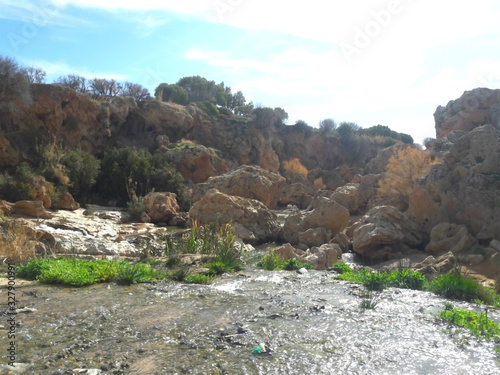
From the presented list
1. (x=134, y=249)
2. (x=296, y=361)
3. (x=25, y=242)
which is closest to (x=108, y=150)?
(x=134, y=249)

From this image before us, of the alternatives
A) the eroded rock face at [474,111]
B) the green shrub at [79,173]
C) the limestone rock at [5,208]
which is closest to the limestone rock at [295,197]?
the eroded rock face at [474,111]

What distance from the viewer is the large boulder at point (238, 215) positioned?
18938 millimetres

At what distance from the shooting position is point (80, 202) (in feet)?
87.6

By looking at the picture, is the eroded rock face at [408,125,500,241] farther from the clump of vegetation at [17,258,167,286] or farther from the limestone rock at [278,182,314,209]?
the limestone rock at [278,182,314,209]

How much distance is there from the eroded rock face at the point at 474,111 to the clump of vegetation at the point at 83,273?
29.6 meters

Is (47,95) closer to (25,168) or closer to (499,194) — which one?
(25,168)

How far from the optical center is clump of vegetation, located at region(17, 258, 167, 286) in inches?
316

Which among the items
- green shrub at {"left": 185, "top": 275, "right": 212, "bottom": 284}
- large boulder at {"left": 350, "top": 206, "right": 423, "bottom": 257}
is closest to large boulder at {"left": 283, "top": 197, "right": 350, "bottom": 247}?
large boulder at {"left": 350, "top": 206, "right": 423, "bottom": 257}

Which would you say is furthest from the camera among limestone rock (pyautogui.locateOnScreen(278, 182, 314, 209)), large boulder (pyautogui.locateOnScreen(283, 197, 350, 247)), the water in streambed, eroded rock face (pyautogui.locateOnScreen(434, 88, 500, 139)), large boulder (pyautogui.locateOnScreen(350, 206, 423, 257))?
limestone rock (pyautogui.locateOnScreen(278, 182, 314, 209))

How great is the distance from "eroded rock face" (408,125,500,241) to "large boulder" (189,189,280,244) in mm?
6159

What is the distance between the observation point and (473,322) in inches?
231

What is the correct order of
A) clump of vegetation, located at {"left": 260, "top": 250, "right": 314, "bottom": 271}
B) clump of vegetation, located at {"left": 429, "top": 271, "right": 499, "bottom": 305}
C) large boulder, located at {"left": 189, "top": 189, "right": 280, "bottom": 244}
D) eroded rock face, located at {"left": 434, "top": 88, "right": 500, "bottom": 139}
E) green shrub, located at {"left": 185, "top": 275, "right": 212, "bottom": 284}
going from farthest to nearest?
eroded rock face, located at {"left": 434, "top": 88, "right": 500, "bottom": 139} → large boulder, located at {"left": 189, "top": 189, "right": 280, "bottom": 244} → clump of vegetation, located at {"left": 260, "top": 250, "right": 314, "bottom": 271} → green shrub, located at {"left": 185, "top": 275, "right": 212, "bottom": 284} → clump of vegetation, located at {"left": 429, "top": 271, "right": 499, "bottom": 305}

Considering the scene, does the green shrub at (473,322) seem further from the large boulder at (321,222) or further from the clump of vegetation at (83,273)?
Result: the large boulder at (321,222)

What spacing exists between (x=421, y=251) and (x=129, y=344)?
41.2 ft
